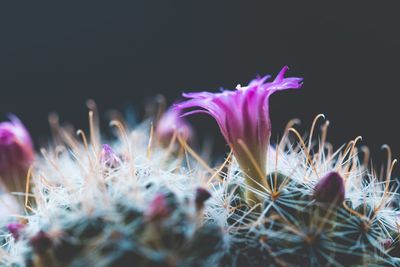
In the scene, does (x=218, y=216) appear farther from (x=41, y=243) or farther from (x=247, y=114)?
(x=41, y=243)

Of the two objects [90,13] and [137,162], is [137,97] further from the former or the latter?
[137,162]

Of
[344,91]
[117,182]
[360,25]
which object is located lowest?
[344,91]

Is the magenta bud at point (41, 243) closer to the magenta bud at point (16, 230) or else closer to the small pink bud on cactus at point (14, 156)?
the magenta bud at point (16, 230)

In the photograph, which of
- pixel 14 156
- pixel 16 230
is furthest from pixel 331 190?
pixel 14 156

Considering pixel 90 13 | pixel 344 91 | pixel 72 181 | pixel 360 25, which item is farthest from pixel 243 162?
pixel 90 13

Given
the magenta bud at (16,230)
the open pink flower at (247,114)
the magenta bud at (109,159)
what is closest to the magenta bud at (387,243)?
the open pink flower at (247,114)

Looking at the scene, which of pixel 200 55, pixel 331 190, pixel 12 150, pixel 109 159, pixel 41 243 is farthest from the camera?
pixel 200 55
